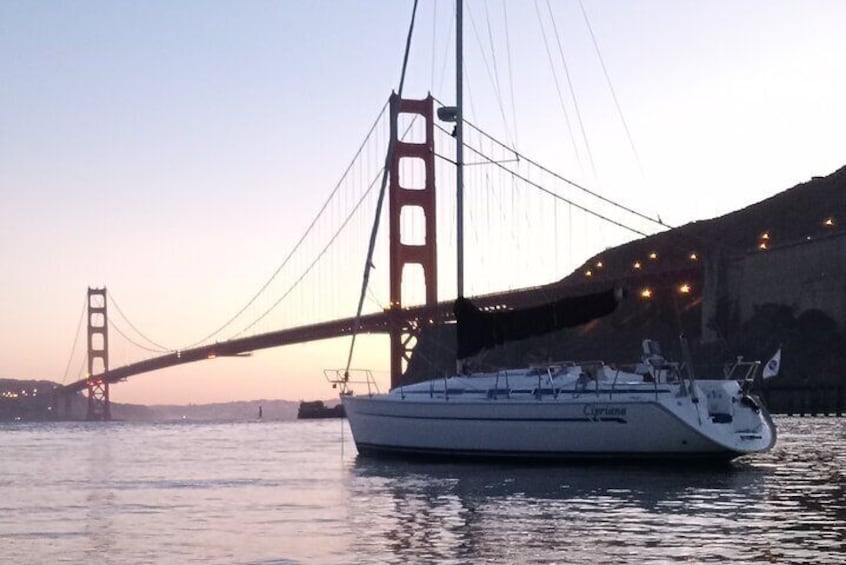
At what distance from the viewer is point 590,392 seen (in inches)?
938

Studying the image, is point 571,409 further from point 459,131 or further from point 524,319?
point 459,131

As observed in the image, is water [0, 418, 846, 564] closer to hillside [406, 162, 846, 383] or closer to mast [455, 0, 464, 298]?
mast [455, 0, 464, 298]

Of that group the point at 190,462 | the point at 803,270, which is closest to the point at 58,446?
the point at 190,462

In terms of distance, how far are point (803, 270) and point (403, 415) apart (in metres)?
51.2

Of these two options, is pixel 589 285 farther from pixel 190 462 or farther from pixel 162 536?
pixel 162 536

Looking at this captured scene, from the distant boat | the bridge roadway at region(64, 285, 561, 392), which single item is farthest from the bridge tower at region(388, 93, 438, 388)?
the distant boat

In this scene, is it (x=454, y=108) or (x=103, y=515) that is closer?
(x=103, y=515)

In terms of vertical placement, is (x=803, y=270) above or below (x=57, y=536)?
above

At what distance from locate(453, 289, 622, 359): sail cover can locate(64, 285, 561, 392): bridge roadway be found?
33013 mm

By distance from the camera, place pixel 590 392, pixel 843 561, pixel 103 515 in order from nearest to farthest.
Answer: pixel 843 561, pixel 103 515, pixel 590 392

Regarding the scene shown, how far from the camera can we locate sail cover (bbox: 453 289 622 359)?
86.8 feet

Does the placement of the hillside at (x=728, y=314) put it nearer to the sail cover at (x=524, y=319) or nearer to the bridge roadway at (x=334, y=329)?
the bridge roadway at (x=334, y=329)

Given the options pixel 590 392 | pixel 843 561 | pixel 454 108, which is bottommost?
pixel 843 561

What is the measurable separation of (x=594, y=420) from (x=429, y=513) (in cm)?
701
